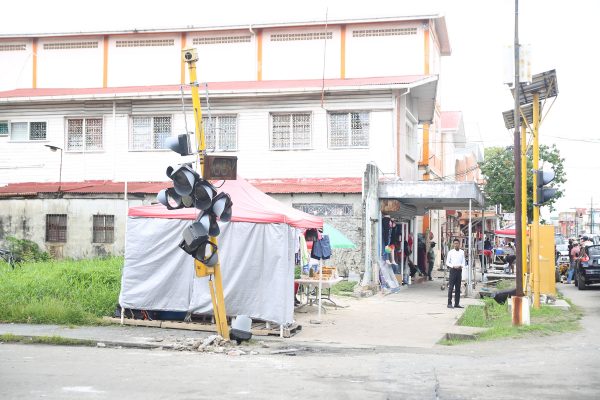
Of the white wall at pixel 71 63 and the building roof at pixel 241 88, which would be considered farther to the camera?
the white wall at pixel 71 63

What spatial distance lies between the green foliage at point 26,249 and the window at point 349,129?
1040 centimetres

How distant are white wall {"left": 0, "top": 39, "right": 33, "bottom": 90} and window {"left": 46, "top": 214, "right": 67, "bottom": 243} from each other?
7511 mm

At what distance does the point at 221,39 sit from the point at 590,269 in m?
16.4

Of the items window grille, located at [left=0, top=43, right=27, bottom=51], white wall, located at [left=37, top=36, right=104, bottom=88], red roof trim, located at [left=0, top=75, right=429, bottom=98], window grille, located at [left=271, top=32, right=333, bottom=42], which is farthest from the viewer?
window grille, located at [left=0, top=43, right=27, bottom=51]

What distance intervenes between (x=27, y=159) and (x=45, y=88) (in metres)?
4.20

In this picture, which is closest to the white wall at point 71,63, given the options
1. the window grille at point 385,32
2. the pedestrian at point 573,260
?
the window grille at point 385,32

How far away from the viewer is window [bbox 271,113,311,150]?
25641 millimetres

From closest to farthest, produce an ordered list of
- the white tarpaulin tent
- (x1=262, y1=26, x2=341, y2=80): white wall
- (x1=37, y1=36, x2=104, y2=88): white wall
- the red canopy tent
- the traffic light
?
the white tarpaulin tent < the red canopy tent < the traffic light < (x1=262, y1=26, x2=341, y2=80): white wall < (x1=37, y1=36, x2=104, y2=88): white wall

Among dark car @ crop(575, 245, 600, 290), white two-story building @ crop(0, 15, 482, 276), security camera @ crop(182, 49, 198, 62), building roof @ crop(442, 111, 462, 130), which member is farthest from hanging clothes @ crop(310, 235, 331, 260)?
building roof @ crop(442, 111, 462, 130)

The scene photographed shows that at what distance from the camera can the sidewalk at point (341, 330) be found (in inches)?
482

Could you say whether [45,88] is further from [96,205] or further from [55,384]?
[55,384]

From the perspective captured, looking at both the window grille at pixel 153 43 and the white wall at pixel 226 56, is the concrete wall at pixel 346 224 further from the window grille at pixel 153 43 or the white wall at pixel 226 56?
the window grille at pixel 153 43

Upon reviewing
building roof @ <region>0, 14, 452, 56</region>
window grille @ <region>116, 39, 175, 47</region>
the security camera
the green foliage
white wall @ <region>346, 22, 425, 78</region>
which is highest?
building roof @ <region>0, 14, 452, 56</region>

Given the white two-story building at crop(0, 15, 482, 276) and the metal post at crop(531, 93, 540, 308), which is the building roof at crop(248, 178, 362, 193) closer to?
the white two-story building at crop(0, 15, 482, 276)
